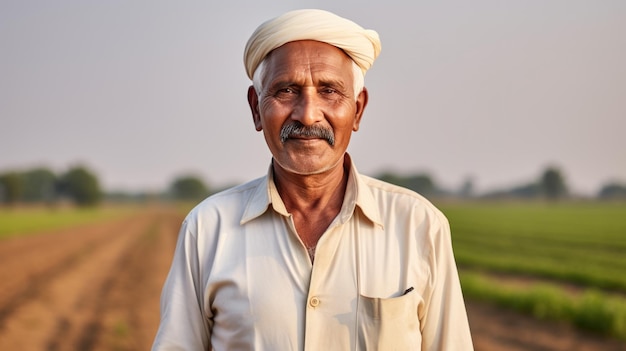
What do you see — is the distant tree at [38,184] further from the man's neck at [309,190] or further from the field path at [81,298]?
the man's neck at [309,190]

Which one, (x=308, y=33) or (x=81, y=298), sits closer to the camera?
(x=308, y=33)

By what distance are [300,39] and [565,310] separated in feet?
35.9

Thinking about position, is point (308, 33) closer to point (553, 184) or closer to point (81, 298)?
point (81, 298)

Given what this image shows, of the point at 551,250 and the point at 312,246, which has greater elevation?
the point at 312,246

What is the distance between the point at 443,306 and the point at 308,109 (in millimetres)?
849

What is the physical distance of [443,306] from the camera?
2236 millimetres

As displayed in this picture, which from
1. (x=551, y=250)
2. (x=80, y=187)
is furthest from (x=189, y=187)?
(x=551, y=250)

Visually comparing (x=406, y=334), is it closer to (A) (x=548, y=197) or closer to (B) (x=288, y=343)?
(B) (x=288, y=343)

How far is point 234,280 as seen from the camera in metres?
2.16

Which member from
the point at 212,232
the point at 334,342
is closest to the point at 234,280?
the point at 212,232

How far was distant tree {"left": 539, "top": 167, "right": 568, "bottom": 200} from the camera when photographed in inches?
3322

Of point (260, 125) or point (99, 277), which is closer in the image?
point (260, 125)

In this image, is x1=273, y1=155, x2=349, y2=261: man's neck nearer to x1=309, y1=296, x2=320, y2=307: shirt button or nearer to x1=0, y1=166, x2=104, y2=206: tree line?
x1=309, y1=296, x2=320, y2=307: shirt button

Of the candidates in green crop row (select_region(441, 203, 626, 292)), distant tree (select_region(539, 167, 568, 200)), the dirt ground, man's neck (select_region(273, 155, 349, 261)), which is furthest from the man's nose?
distant tree (select_region(539, 167, 568, 200))
